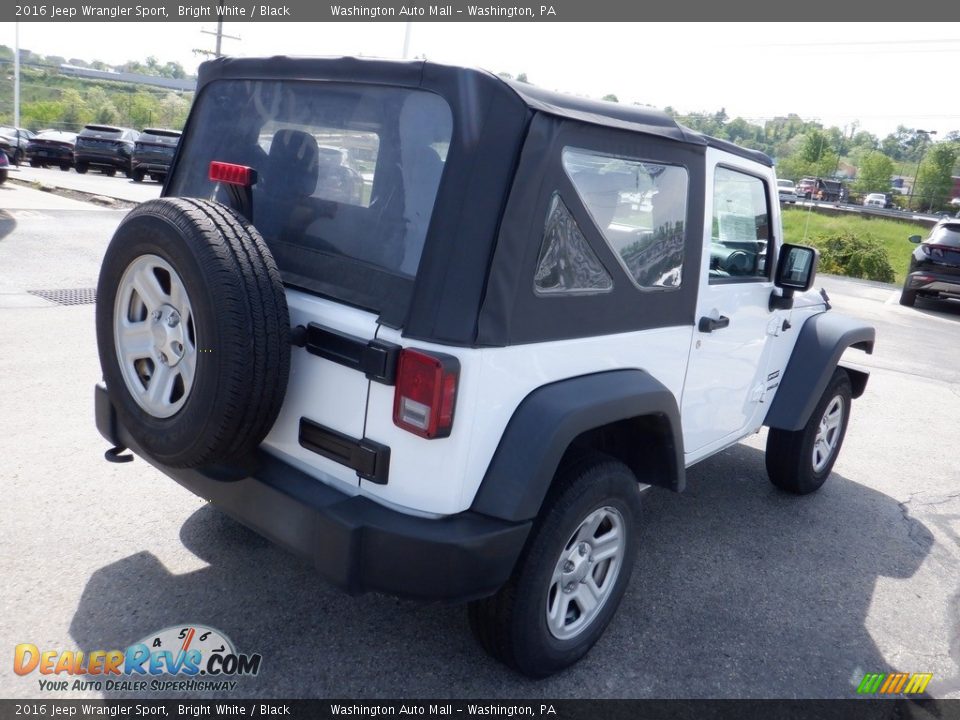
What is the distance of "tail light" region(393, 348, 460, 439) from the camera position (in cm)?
Answer: 234

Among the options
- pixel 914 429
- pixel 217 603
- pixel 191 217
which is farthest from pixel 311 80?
pixel 914 429

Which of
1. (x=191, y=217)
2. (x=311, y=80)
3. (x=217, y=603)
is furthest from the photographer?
(x=217, y=603)

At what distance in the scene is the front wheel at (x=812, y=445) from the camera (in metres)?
4.71

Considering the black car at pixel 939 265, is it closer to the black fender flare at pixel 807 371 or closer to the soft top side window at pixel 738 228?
the black fender flare at pixel 807 371

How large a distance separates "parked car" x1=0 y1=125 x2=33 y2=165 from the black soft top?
23070 millimetres

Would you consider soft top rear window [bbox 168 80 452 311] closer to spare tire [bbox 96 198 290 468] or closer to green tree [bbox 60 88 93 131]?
spare tire [bbox 96 198 290 468]

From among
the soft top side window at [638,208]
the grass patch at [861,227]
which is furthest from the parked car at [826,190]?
the soft top side window at [638,208]

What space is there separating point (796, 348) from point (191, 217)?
3347mm

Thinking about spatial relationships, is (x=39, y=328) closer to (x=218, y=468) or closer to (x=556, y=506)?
(x=218, y=468)

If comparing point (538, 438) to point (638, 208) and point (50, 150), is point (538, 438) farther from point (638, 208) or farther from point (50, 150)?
point (50, 150)

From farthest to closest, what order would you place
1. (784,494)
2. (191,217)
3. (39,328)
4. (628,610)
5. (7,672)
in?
(39,328) < (784,494) < (628,610) < (7,672) < (191,217)

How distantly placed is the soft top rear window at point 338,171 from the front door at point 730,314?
1.41 meters

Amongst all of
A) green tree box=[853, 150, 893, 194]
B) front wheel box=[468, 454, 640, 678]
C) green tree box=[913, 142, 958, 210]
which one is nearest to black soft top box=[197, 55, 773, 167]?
front wheel box=[468, 454, 640, 678]

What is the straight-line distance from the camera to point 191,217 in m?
2.45
